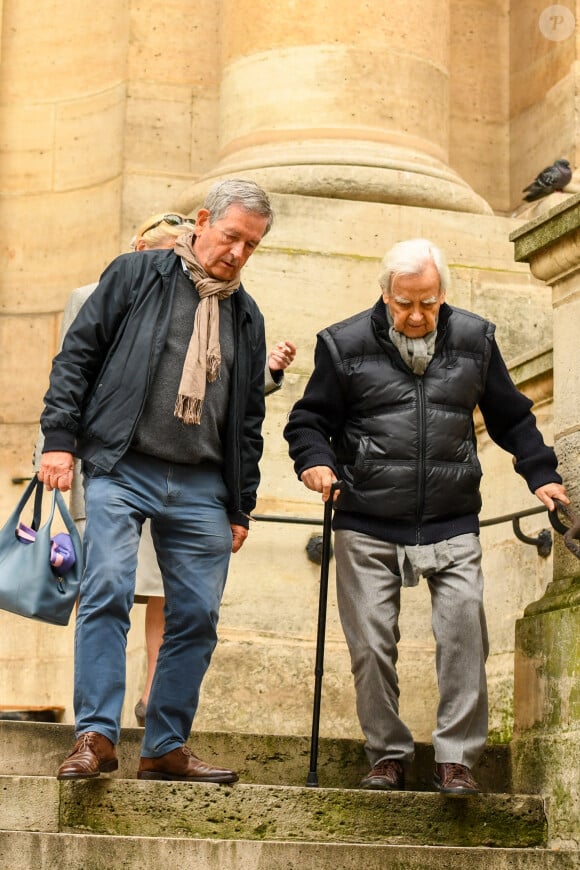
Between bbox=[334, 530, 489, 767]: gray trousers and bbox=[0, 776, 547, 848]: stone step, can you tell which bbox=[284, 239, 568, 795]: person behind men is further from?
bbox=[0, 776, 547, 848]: stone step

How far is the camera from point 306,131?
8039mm

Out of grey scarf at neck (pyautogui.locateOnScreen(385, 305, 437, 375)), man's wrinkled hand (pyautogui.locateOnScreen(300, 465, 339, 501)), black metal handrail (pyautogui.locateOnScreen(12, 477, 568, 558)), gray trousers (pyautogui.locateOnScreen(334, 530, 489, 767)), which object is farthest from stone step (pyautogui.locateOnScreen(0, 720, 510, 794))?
grey scarf at neck (pyautogui.locateOnScreen(385, 305, 437, 375))

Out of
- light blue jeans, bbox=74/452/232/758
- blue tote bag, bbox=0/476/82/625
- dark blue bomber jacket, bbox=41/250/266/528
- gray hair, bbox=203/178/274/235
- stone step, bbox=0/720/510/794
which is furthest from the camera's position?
stone step, bbox=0/720/510/794

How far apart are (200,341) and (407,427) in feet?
2.17

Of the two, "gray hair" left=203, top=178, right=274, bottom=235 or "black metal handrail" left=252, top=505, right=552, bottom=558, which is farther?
"black metal handrail" left=252, top=505, right=552, bottom=558

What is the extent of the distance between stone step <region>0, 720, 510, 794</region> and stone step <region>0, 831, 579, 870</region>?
0.95 metres

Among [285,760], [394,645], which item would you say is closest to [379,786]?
[394,645]

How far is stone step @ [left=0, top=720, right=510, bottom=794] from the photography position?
529 centimetres

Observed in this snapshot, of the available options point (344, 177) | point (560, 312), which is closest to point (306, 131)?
point (344, 177)

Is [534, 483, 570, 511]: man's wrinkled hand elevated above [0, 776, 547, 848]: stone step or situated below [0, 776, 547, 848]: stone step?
above

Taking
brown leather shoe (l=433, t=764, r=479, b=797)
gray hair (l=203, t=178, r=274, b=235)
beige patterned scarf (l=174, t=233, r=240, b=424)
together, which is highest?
gray hair (l=203, t=178, r=274, b=235)

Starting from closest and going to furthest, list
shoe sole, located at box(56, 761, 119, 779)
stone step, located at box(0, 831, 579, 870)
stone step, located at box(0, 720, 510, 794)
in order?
1. stone step, located at box(0, 831, 579, 870)
2. shoe sole, located at box(56, 761, 119, 779)
3. stone step, located at box(0, 720, 510, 794)

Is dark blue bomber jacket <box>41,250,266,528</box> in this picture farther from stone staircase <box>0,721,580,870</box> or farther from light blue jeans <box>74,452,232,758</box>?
stone staircase <box>0,721,580,870</box>

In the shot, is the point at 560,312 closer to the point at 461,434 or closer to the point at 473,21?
the point at 461,434
